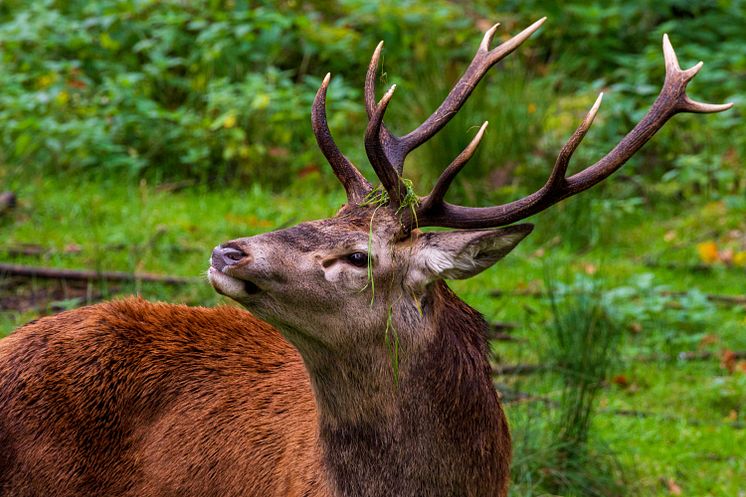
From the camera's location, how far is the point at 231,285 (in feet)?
10.5

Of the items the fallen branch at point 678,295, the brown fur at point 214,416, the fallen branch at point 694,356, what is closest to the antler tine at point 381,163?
the brown fur at point 214,416

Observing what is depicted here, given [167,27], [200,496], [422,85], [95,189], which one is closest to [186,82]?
[167,27]

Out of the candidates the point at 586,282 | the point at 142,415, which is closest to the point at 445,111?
the point at 142,415

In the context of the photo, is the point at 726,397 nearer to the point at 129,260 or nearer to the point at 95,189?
the point at 129,260

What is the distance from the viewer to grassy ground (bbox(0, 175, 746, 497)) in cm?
530

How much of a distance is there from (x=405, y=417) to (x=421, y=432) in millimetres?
68

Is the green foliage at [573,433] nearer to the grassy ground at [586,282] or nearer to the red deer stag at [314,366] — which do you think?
the grassy ground at [586,282]

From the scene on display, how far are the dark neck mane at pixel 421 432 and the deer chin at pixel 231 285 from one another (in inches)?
16.7

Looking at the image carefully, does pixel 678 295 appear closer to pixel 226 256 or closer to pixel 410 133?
pixel 410 133

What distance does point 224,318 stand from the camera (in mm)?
4086

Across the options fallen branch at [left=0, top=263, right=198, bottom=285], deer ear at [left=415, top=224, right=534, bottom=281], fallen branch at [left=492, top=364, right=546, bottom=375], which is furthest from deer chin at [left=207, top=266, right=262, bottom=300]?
fallen branch at [left=0, top=263, right=198, bottom=285]

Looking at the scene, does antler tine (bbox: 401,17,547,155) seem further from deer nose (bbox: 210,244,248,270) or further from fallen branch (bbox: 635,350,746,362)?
fallen branch (bbox: 635,350,746,362)

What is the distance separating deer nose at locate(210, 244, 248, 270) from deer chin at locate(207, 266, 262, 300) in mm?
21

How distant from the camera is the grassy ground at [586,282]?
530 centimetres
